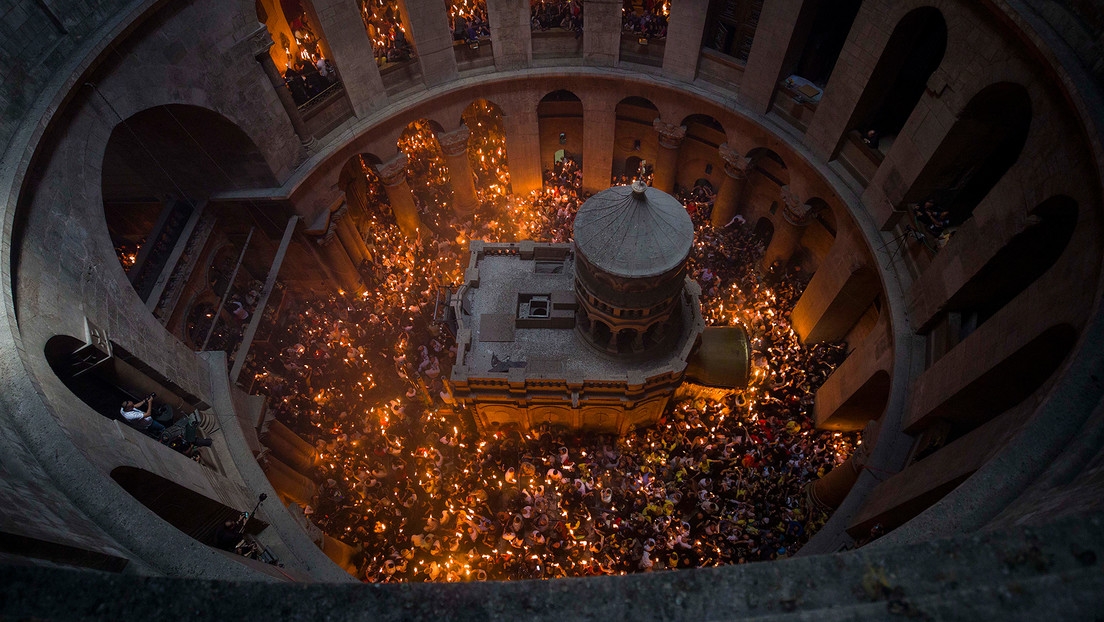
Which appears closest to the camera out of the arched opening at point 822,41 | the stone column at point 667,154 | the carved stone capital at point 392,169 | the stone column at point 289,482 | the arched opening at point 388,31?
the stone column at point 289,482

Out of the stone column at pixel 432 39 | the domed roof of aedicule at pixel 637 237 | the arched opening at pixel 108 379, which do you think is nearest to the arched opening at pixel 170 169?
the arched opening at pixel 108 379

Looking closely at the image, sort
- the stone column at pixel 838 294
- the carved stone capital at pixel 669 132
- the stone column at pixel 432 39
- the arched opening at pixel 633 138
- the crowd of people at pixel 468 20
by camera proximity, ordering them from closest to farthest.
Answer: the stone column at pixel 838 294
the stone column at pixel 432 39
the crowd of people at pixel 468 20
the carved stone capital at pixel 669 132
the arched opening at pixel 633 138

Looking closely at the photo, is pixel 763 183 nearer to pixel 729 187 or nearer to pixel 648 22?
pixel 729 187

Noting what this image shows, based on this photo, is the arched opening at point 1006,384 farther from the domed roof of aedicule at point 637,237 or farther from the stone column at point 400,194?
the stone column at point 400,194

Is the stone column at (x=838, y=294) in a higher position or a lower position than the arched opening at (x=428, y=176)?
lower

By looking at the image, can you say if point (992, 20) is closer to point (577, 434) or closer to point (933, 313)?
point (933, 313)

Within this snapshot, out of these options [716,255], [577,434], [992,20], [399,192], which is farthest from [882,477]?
[399,192]

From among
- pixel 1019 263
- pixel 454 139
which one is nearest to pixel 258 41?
pixel 454 139

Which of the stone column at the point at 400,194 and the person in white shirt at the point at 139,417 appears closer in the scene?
the person in white shirt at the point at 139,417
